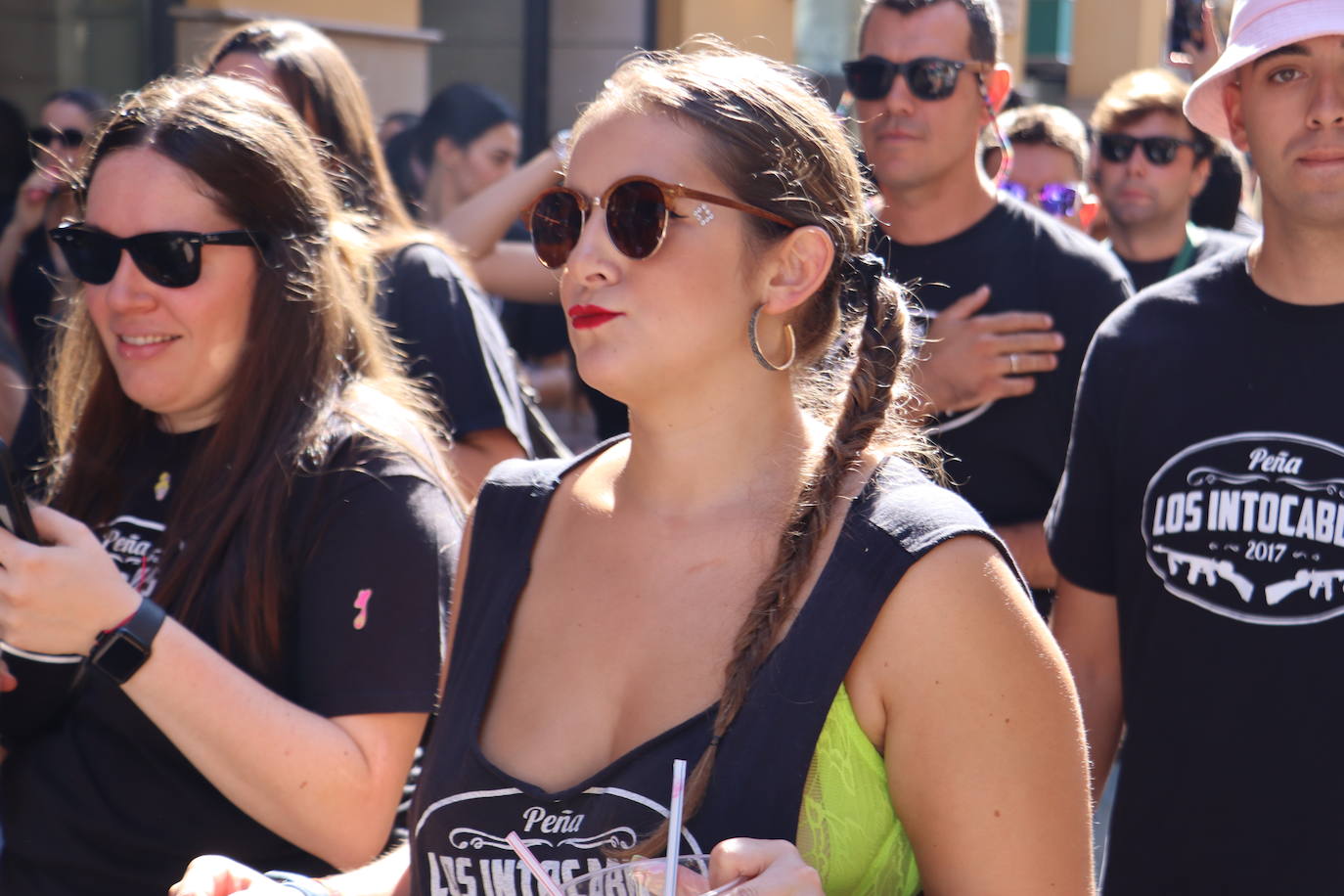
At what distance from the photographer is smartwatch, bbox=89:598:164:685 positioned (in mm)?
2074

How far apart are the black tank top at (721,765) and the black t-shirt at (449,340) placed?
1.50 meters

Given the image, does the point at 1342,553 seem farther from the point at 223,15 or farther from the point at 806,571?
the point at 223,15

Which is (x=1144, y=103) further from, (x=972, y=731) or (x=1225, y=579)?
(x=972, y=731)

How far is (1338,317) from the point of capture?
2371 mm

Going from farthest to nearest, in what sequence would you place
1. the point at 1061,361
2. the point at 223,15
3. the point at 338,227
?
the point at 223,15, the point at 1061,361, the point at 338,227

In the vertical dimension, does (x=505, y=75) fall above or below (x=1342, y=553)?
above

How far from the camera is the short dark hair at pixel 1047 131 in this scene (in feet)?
19.2

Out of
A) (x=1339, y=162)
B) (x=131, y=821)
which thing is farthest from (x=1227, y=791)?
(x=131, y=821)

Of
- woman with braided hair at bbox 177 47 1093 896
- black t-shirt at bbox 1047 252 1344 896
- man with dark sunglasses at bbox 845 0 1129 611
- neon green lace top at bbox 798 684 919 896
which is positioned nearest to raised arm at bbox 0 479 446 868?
woman with braided hair at bbox 177 47 1093 896

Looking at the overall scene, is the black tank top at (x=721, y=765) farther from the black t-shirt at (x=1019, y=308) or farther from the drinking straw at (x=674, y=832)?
the black t-shirt at (x=1019, y=308)

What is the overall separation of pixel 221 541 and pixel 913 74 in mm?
2089

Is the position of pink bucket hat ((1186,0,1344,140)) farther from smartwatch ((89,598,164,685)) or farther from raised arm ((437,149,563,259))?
raised arm ((437,149,563,259))

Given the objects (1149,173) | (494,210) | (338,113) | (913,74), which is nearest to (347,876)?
(338,113)

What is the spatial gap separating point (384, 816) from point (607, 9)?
867 cm
